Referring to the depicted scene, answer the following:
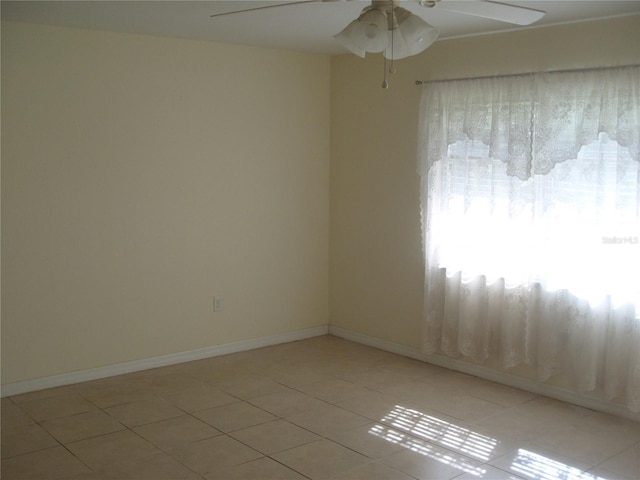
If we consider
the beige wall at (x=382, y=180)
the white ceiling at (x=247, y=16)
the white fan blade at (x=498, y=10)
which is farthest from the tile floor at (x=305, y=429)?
the white ceiling at (x=247, y=16)

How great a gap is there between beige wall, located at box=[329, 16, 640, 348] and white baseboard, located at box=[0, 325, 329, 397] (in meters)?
0.42

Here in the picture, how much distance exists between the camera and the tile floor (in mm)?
3404

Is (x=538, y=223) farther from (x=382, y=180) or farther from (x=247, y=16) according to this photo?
(x=247, y=16)

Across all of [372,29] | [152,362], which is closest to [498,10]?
[372,29]

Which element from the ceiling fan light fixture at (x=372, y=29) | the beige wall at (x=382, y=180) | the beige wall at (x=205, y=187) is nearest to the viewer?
the ceiling fan light fixture at (x=372, y=29)

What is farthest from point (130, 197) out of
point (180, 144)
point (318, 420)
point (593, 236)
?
point (593, 236)

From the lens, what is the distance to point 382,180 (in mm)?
5434

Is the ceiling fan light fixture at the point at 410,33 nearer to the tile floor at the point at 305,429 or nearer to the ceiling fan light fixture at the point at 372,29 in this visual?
the ceiling fan light fixture at the point at 372,29

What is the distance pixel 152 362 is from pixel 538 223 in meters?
2.85

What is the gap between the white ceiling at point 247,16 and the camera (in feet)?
12.5

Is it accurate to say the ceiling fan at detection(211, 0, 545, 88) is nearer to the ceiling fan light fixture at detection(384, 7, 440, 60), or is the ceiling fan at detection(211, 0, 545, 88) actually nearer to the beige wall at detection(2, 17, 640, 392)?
the ceiling fan light fixture at detection(384, 7, 440, 60)

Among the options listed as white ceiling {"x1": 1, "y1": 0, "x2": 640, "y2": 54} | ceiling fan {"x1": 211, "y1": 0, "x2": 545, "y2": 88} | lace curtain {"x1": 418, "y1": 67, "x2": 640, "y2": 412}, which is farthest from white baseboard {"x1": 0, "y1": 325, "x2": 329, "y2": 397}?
ceiling fan {"x1": 211, "y1": 0, "x2": 545, "y2": 88}

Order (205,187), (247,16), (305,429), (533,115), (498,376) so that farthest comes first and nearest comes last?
(205,187) < (498,376) < (533,115) < (247,16) < (305,429)

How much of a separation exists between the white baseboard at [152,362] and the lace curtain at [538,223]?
1.28 meters
